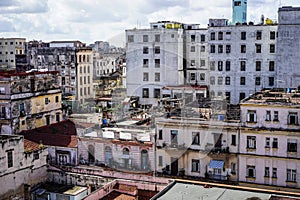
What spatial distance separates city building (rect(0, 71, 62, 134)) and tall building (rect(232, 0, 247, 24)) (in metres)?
19.0

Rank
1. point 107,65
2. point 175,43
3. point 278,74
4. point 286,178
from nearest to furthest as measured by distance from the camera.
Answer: point 286,178 → point 278,74 → point 175,43 → point 107,65

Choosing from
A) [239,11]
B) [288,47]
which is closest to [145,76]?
[239,11]

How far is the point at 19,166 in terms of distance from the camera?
22547 mm

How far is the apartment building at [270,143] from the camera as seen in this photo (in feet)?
78.8

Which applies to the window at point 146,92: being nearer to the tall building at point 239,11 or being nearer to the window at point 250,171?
the tall building at point 239,11

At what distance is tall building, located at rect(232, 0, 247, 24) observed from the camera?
43.8 meters

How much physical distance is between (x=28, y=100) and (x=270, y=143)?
1727 centimetres

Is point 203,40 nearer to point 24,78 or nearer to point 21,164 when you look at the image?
point 24,78

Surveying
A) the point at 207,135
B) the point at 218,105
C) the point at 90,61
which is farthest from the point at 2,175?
the point at 90,61

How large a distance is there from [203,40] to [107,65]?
2740 centimetres

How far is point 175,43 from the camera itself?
42.7m

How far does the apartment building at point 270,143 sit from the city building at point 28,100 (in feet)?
51.2

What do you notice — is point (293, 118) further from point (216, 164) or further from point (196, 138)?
point (196, 138)

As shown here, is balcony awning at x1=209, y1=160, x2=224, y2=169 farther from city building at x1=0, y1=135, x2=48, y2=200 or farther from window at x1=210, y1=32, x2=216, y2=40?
window at x1=210, y1=32, x2=216, y2=40
